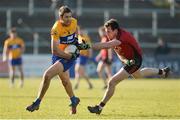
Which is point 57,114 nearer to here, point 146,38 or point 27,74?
point 27,74

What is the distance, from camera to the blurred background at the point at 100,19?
43.6 metres

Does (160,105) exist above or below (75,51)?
below

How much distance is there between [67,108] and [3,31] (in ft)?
86.9

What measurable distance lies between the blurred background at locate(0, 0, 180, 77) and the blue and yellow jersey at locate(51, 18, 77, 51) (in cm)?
2560

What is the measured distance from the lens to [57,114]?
15750 millimetres

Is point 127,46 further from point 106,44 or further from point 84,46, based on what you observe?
point 84,46

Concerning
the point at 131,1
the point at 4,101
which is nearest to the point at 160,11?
the point at 131,1

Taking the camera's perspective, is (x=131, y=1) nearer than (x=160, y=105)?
No

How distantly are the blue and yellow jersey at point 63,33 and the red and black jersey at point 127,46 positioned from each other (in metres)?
1.03

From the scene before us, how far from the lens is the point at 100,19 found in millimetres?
45938

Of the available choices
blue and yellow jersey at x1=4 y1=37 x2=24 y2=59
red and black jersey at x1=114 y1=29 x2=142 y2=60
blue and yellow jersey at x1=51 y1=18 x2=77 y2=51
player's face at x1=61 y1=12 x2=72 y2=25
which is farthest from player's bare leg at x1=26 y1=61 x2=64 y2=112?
blue and yellow jersey at x1=4 y1=37 x2=24 y2=59

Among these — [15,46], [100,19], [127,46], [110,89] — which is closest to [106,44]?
[127,46]

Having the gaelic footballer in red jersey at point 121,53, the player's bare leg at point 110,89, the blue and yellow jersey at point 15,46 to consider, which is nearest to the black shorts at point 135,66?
the gaelic footballer in red jersey at point 121,53

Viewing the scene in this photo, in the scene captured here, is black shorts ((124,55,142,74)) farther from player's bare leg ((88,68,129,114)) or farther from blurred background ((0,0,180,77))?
blurred background ((0,0,180,77))
